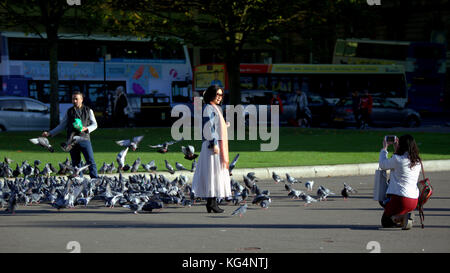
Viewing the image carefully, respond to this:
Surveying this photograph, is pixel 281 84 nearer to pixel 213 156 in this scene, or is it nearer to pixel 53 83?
pixel 53 83

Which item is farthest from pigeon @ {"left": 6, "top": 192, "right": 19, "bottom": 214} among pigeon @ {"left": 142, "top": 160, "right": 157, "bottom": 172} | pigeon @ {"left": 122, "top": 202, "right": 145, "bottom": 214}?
pigeon @ {"left": 142, "top": 160, "right": 157, "bottom": 172}

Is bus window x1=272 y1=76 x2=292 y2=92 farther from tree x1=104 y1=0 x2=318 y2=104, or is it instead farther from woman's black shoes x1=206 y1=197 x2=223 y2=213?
woman's black shoes x1=206 y1=197 x2=223 y2=213

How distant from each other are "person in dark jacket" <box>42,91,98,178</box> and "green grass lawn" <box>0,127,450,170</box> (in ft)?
6.02

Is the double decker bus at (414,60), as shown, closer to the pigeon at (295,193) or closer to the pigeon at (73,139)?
the pigeon at (73,139)

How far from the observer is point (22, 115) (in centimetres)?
2695

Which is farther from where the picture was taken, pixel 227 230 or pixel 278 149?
pixel 278 149

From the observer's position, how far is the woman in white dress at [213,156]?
8625mm

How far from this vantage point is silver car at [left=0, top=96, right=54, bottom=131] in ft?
86.9

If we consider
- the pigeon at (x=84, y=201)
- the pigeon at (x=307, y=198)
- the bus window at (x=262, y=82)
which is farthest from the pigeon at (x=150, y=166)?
the bus window at (x=262, y=82)

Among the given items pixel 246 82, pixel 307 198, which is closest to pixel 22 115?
pixel 246 82

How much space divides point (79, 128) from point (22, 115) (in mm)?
16929

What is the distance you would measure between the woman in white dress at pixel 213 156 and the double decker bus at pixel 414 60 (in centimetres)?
3524
